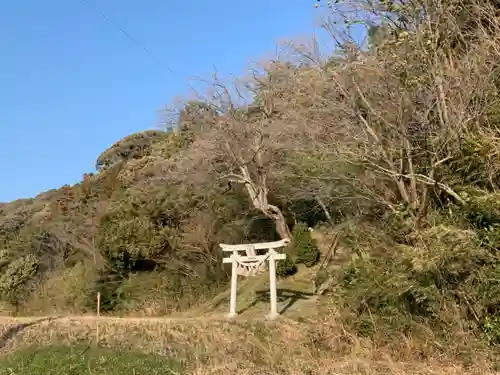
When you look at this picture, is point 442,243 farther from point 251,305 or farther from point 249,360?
point 251,305

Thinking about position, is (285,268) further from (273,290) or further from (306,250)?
(273,290)

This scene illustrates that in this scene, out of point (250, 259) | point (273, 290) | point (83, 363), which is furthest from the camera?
point (250, 259)

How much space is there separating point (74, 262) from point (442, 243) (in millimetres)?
24587

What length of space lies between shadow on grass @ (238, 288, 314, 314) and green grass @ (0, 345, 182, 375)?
5.03 m

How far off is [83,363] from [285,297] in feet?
22.8

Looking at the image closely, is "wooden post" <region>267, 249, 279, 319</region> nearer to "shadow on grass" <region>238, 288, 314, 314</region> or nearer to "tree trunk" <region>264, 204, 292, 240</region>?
"shadow on grass" <region>238, 288, 314, 314</region>

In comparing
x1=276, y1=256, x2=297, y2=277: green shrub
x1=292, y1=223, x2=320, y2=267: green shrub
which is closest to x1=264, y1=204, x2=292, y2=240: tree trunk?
x1=292, y1=223, x2=320, y2=267: green shrub

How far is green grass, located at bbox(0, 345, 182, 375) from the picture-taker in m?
8.86

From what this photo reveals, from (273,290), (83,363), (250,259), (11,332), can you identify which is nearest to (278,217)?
(250,259)

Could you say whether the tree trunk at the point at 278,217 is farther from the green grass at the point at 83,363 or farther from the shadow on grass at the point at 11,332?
the green grass at the point at 83,363

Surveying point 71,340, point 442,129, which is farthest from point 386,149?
point 71,340

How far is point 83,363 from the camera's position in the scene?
376 inches

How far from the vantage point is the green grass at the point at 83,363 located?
886 centimetres

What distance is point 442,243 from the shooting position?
6.97 m
